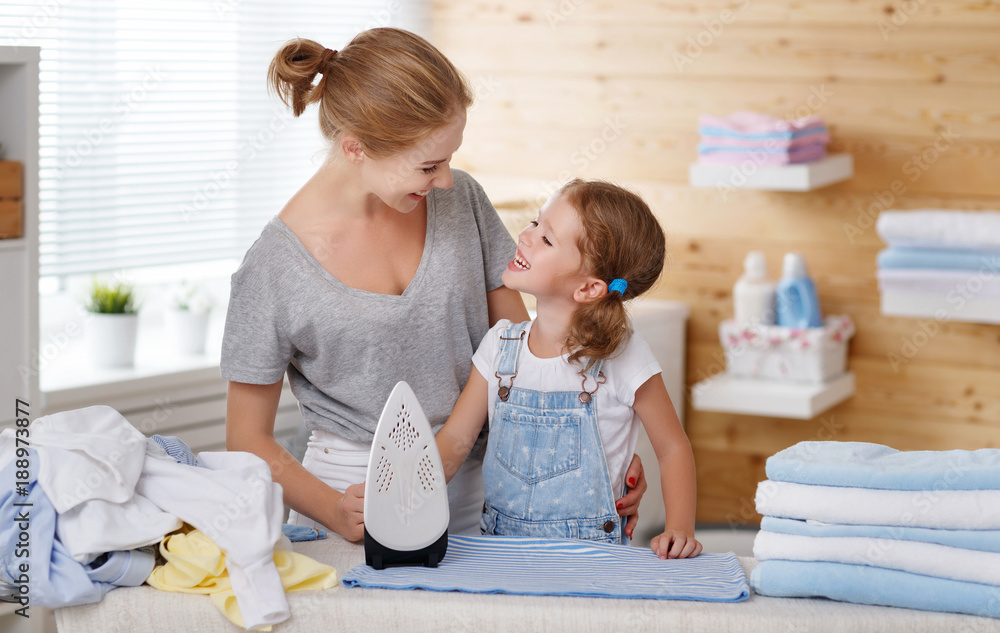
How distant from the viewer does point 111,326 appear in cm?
229

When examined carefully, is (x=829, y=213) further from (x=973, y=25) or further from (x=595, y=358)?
(x=595, y=358)

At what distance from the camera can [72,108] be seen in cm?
231

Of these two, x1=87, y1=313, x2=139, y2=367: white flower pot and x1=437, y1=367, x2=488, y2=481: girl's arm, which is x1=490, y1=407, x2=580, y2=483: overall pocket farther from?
x1=87, y1=313, x2=139, y2=367: white flower pot

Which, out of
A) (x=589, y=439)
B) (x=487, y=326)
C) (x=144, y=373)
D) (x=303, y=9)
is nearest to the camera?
(x=589, y=439)

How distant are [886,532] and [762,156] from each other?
1498mm

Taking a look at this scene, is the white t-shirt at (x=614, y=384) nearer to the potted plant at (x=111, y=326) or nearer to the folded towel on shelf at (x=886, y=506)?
the folded towel on shelf at (x=886, y=506)

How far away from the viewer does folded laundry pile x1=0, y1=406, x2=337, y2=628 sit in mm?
982

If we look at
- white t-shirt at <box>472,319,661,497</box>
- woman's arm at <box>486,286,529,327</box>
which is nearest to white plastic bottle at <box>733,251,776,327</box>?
woman's arm at <box>486,286,529,327</box>

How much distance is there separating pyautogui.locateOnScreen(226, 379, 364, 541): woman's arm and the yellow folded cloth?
0.25m

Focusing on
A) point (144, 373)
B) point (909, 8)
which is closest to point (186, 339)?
point (144, 373)

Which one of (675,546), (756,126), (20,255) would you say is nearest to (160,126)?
(20,255)

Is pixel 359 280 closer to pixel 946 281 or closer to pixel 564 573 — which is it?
pixel 564 573

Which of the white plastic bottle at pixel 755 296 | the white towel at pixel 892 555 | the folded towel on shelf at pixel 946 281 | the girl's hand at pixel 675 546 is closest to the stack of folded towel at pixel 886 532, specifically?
the white towel at pixel 892 555

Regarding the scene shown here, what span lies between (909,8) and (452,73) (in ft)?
5.02
